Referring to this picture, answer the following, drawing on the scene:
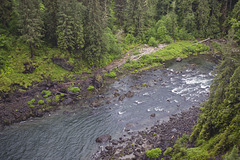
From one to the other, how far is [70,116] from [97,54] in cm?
2072

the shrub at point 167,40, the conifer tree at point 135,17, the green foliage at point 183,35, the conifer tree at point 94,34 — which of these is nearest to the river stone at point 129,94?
the conifer tree at point 94,34

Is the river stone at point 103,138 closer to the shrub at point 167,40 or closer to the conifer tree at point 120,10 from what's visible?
the shrub at point 167,40

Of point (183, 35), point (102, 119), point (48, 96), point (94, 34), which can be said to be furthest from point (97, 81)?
point (183, 35)

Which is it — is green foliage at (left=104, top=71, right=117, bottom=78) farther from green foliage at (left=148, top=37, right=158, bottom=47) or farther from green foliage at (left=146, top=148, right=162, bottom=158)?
green foliage at (left=146, top=148, right=162, bottom=158)

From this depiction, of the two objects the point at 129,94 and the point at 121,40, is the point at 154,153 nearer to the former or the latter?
the point at 129,94

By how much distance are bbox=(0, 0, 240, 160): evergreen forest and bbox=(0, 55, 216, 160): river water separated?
368 inches

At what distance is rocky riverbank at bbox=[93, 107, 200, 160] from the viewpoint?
24953mm

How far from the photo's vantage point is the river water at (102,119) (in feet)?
86.1

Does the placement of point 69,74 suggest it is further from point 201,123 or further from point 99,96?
point 201,123

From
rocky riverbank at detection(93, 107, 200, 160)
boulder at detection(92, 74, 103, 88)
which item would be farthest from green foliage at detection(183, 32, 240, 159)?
boulder at detection(92, 74, 103, 88)

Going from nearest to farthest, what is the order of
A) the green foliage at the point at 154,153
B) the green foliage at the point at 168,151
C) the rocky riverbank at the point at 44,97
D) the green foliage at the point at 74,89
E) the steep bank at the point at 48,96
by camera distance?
the green foliage at the point at 168,151 → the green foliage at the point at 154,153 → the rocky riverbank at the point at 44,97 → the steep bank at the point at 48,96 → the green foliage at the point at 74,89

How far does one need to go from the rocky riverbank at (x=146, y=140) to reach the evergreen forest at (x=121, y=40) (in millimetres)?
3298

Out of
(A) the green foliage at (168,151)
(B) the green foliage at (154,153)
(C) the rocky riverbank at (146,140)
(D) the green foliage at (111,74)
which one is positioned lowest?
(C) the rocky riverbank at (146,140)

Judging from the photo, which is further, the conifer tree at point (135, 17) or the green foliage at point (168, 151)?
the conifer tree at point (135, 17)
